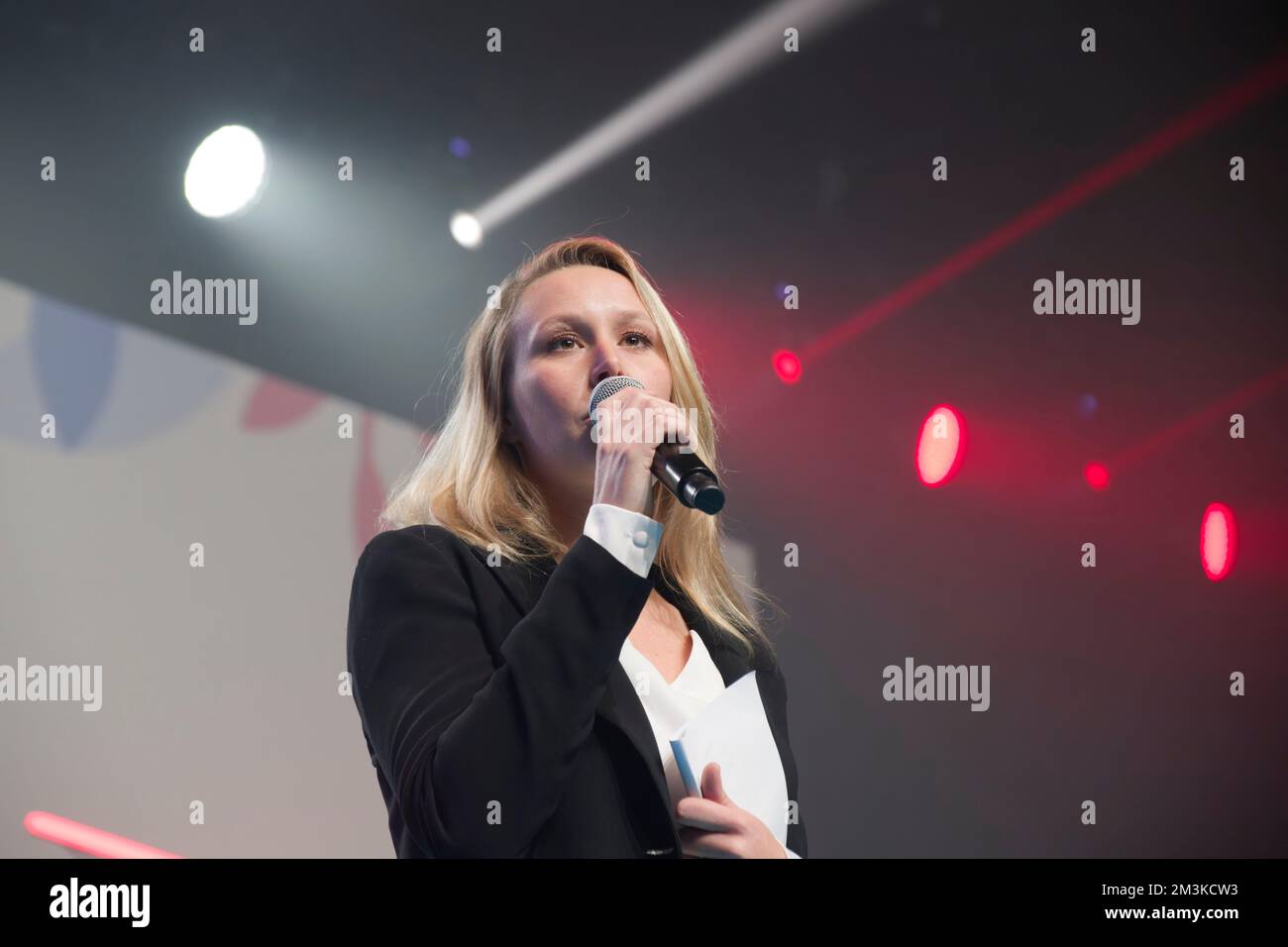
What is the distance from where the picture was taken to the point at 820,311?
2576mm

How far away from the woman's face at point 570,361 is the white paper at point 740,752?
329 millimetres

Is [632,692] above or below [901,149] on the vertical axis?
below

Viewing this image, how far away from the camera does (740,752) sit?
4.03ft

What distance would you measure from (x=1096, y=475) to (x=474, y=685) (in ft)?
6.44

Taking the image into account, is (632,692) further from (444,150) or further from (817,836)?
(444,150)

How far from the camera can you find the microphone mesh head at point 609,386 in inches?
49.9

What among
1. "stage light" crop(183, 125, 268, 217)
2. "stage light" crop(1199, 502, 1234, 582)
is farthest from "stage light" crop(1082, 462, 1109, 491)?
"stage light" crop(183, 125, 268, 217)

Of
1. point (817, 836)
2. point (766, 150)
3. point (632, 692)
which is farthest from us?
point (766, 150)

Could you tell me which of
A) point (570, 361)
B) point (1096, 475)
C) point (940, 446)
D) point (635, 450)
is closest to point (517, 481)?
point (570, 361)

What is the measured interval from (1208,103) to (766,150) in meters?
1.13

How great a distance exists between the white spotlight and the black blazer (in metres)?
1.47

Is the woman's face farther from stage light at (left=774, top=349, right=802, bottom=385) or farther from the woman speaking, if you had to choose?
stage light at (left=774, top=349, right=802, bottom=385)
